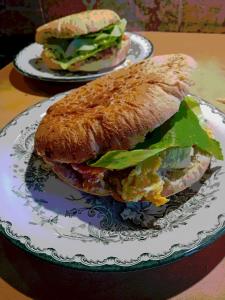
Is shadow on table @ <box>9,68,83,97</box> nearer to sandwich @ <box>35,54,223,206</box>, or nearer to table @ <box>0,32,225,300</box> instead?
sandwich @ <box>35,54,223,206</box>

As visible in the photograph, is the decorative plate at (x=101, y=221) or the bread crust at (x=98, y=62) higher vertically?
the decorative plate at (x=101, y=221)

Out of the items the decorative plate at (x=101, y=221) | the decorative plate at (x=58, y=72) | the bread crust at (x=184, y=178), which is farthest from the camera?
the decorative plate at (x=58, y=72)

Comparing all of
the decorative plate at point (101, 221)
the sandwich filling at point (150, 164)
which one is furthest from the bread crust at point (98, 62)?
the sandwich filling at point (150, 164)

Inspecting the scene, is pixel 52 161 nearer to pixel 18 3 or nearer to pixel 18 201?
pixel 18 201

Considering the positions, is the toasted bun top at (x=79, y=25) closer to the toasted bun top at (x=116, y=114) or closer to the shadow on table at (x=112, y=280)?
the toasted bun top at (x=116, y=114)

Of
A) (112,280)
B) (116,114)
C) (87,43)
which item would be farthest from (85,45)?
(112,280)

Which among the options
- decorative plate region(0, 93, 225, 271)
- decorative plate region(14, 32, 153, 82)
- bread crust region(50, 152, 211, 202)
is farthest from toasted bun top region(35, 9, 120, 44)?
bread crust region(50, 152, 211, 202)
